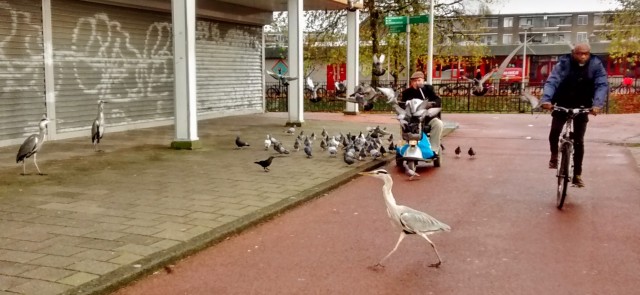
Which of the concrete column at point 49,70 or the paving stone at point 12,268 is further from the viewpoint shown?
the concrete column at point 49,70

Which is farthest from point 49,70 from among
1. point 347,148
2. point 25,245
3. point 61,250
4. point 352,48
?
point 352,48

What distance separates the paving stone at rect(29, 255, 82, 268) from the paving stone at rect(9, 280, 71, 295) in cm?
44

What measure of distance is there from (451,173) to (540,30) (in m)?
79.7

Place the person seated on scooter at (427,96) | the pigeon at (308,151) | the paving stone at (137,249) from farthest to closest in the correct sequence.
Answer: the pigeon at (308,151) < the person seated on scooter at (427,96) < the paving stone at (137,249)

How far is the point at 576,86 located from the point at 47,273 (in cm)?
643

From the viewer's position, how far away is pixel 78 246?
567 centimetres

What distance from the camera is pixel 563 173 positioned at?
25.4ft

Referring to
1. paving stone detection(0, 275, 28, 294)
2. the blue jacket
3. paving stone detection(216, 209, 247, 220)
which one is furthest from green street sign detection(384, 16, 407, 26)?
paving stone detection(0, 275, 28, 294)

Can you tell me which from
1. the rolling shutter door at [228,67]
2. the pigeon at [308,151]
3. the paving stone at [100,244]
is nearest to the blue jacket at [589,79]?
the pigeon at [308,151]

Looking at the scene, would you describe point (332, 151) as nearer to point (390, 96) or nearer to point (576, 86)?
point (390, 96)

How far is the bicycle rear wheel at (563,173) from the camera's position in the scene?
7.71 metres

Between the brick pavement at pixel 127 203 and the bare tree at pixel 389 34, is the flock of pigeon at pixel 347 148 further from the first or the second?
the bare tree at pixel 389 34

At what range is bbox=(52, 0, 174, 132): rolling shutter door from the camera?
1436 centimetres

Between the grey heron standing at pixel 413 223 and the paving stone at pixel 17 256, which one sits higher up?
the grey heron standing at pixel 413 223
